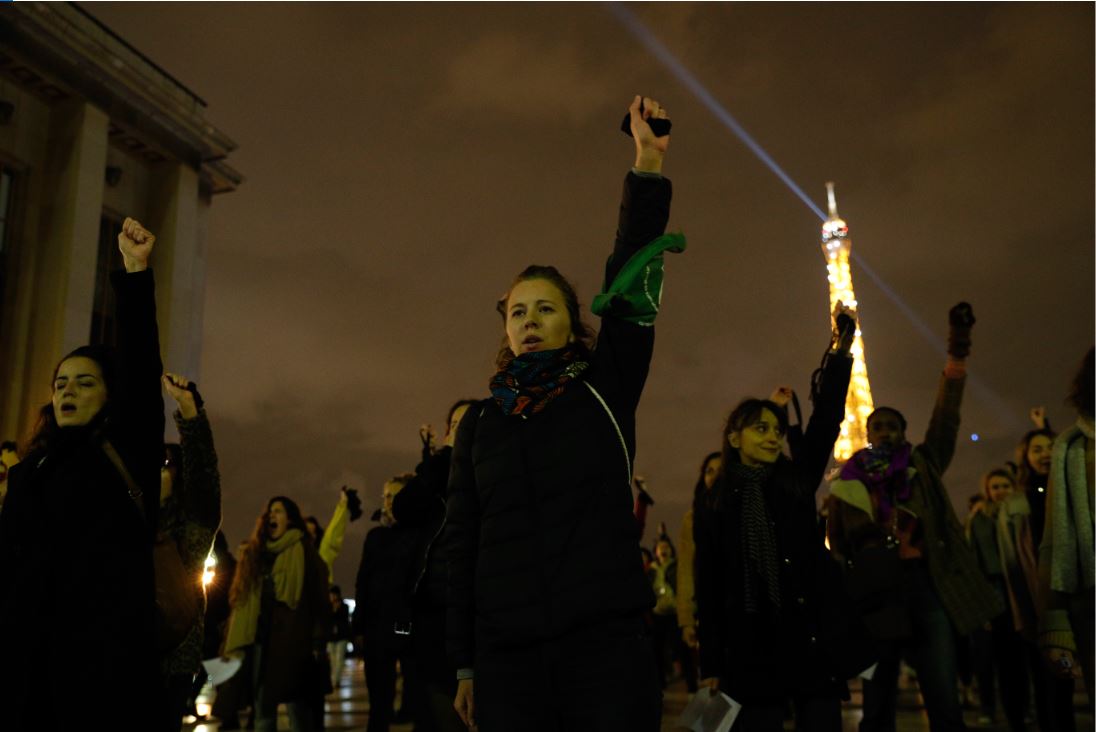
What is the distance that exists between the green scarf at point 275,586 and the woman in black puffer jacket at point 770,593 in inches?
172

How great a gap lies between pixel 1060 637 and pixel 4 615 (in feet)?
13.0

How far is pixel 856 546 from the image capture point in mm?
5855

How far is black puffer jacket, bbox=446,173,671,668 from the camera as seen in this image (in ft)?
8.56

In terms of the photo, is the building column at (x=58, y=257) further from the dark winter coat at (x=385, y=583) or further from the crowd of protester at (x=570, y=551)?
the crowd of protester at (x=570, y=551)

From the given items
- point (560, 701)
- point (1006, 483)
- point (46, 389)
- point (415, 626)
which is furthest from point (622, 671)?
point (46, 389)

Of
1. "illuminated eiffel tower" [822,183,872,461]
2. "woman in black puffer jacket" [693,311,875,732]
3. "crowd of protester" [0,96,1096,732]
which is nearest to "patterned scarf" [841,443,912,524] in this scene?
"crowd of protester" [0,96,1096,732]

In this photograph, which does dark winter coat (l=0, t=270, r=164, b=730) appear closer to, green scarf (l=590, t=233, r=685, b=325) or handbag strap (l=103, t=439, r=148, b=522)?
handbag strap (l=103, t=439, r=148, b=522)

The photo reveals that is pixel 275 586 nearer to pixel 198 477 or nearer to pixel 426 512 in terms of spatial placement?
pixel 426 512

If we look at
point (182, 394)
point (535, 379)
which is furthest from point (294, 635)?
point (535, 379)

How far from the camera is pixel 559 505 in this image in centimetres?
270

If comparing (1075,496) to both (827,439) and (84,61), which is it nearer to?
(827,439)

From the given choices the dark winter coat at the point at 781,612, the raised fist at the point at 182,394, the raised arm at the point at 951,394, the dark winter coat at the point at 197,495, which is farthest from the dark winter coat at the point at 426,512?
the raised arm at the point at 951,394

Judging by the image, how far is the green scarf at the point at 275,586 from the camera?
806cm

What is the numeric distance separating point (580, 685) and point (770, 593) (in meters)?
1.98
